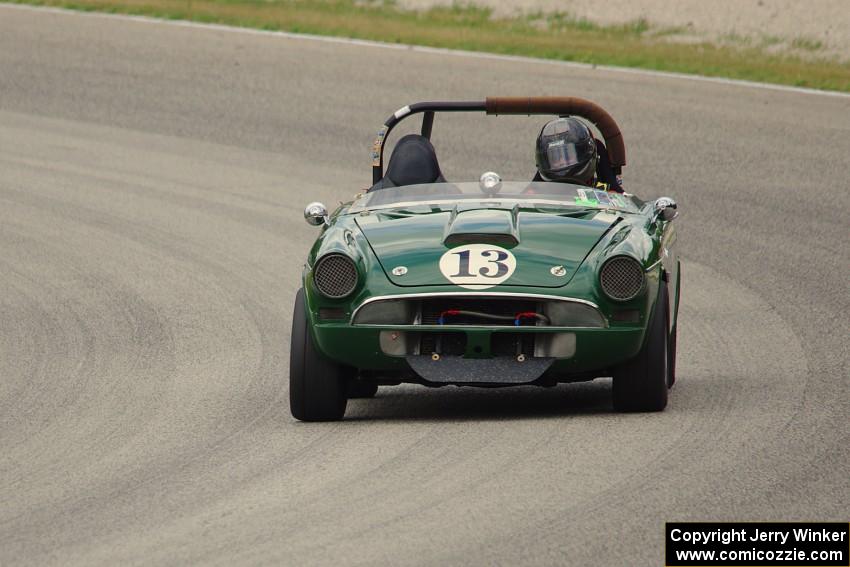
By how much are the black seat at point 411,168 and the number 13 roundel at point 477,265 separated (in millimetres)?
1661

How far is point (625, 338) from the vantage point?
278 inches

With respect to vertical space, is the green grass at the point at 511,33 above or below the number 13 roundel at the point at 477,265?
below

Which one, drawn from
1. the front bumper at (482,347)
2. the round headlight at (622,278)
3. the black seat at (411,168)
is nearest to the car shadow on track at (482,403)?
the front bumper at (482,347)

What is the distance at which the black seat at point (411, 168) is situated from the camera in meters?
8.92

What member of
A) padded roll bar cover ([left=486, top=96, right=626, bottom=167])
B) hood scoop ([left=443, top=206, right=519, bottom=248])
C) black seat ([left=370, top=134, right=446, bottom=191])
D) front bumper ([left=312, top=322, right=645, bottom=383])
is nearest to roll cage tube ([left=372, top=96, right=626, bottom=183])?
padded roll bar cover ([left=486, top=96, right=626, bottom=167])

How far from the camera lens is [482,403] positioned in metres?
7.94

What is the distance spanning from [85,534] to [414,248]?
2201 millimetres

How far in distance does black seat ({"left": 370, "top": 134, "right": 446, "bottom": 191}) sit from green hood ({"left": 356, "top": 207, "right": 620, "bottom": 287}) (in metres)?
0.99

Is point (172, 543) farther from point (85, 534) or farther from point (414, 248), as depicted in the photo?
point (414, 248)

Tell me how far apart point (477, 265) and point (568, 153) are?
1.91 metres

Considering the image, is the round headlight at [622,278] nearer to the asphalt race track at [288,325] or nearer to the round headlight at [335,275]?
the asphalt race track at [288,325]

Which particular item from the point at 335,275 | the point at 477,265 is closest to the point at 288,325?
the point at 335,275

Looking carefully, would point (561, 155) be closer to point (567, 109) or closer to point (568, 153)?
point (568, 153)

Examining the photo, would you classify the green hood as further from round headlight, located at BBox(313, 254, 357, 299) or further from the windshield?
the windshield
